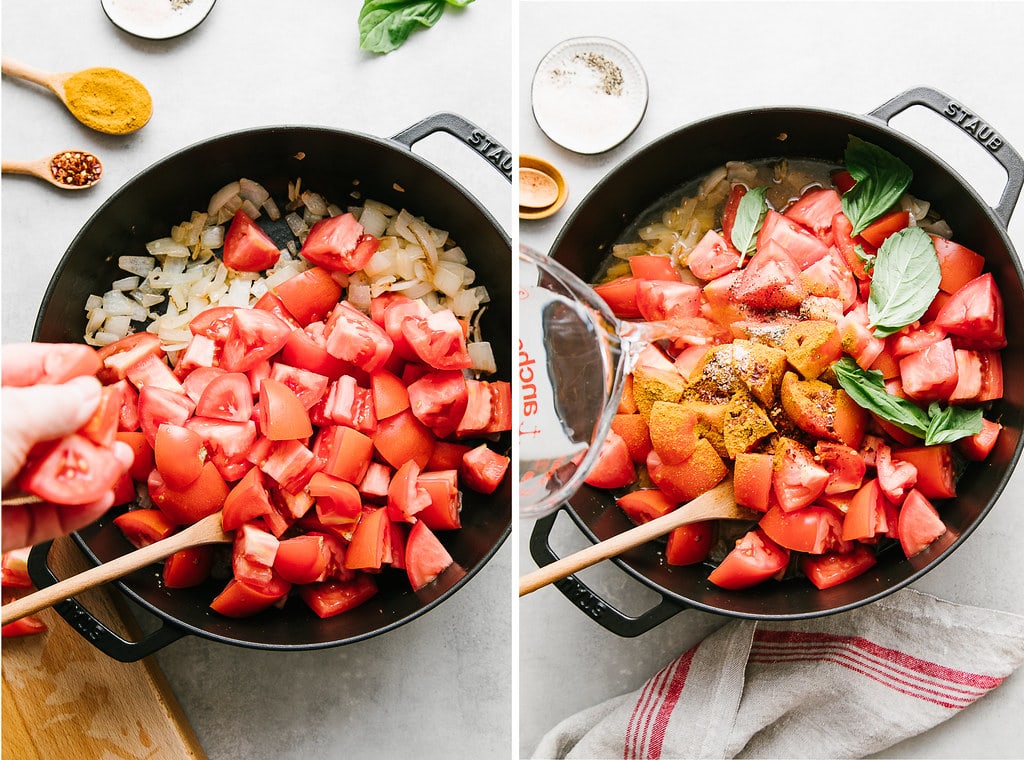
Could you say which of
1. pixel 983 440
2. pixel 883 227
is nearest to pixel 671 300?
pixel 883 227

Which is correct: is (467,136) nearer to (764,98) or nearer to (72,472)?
(764,98)

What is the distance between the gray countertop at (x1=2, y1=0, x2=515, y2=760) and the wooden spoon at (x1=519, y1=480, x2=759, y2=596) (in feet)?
1.48

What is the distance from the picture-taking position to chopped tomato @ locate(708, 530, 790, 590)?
1892mm

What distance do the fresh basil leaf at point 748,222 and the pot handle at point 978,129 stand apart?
0.30 meters

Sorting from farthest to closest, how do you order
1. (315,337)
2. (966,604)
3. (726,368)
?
1. (966,604)
2. (315,337)
3. (726,368)

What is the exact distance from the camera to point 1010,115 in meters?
2.12

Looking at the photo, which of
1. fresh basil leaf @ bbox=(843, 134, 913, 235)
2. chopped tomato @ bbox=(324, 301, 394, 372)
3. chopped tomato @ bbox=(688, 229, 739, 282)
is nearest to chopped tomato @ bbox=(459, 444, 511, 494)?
chopped tomato @ bbox=(324, 301, 394, 372)

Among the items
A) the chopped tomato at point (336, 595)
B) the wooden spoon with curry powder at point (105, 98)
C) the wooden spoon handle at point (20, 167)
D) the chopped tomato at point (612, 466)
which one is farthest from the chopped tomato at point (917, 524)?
the wooden spoon handle at point (20, 167)

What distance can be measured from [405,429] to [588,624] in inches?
26.6

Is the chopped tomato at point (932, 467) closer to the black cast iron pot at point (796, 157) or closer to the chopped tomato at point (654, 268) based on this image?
the black cast iron pot at point (796, 157)

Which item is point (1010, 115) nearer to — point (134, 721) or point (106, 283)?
point (106, 283)

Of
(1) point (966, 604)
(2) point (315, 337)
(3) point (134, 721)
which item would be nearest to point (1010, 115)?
(1) point (966, 604)

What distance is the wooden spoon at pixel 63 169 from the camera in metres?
2.10

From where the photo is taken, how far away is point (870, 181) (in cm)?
197
